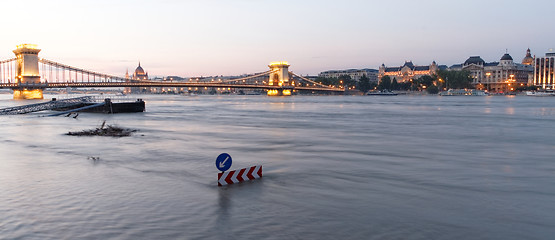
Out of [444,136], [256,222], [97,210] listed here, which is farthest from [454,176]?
[444,136]

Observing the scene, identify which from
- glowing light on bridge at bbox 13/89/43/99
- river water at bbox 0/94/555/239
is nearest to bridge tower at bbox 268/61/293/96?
glowing light on bridge at bbox 13/89/43/99

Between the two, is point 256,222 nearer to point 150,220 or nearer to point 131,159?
point 150,220

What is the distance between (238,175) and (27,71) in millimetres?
130923

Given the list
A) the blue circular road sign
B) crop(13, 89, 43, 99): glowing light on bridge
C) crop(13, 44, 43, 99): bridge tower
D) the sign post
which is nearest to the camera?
the blue circular road sign

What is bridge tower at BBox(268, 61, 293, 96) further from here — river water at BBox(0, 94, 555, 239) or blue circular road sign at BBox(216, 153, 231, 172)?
blue circular road sign at BBox(216, 153, 231, 172)

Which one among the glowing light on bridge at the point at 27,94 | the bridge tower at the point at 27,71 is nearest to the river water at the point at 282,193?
the bridge tower at the point at 27,71

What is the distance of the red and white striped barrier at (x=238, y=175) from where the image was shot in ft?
48.1

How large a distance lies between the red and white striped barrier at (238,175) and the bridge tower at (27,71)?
124 m

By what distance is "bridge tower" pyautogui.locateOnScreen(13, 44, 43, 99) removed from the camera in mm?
123375

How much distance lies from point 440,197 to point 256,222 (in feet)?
18.7

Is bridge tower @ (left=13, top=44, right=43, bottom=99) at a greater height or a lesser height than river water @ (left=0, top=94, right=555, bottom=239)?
greater

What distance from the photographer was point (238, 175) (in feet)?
49.4

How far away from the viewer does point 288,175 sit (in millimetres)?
16719

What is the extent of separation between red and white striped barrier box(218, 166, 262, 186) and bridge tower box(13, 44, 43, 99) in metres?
124
